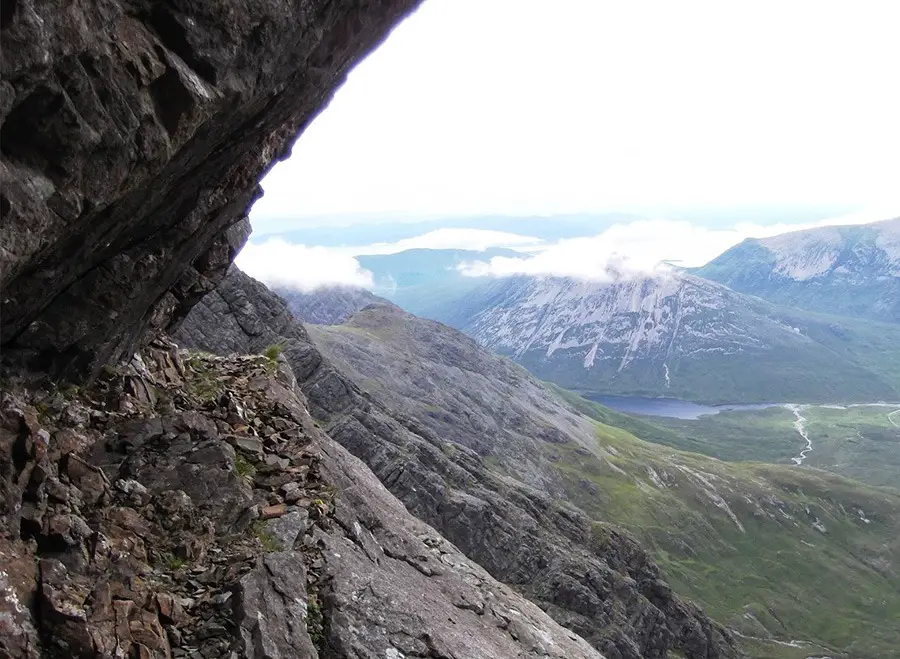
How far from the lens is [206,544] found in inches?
738

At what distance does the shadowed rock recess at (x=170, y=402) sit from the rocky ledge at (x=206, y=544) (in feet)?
0.23

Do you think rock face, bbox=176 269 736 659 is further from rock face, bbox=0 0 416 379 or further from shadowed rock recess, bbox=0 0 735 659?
rock face, bbox=0 0 416 379

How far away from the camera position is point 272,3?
1762 cm

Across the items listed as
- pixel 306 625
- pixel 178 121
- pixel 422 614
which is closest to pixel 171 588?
pixel 306 625

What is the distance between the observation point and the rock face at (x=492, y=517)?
116 metres

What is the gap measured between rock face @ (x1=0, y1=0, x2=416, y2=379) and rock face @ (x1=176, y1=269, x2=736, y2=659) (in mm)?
86908

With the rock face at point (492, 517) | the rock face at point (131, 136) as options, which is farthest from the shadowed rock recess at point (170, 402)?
the rock face at point (492, 517)

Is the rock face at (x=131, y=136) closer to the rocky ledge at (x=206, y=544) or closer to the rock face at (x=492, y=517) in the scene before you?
the rocky ledge at (x=206, y=544)

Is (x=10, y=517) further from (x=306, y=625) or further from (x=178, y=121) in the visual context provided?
(x=178, y=121)

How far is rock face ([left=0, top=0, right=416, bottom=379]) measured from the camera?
13.7 m

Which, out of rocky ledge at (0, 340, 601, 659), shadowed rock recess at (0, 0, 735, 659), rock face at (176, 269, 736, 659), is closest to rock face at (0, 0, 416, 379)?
shadowed rock recess at (0, 0, 735, 659)

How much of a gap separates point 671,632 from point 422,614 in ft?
448

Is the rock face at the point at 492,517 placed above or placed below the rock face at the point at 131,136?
below

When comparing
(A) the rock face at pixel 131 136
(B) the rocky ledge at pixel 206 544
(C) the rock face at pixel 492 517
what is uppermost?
(A) the rock face at pixel 131 136
